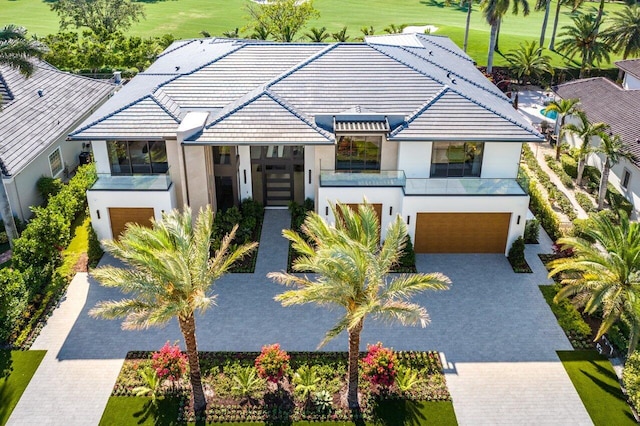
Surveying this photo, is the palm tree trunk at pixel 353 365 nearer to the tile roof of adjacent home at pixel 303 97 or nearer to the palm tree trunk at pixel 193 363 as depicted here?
the palm tree trunk at pixel 193 363

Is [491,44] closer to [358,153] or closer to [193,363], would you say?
[358,153]

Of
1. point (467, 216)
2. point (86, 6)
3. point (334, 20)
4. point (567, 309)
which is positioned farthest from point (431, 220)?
point (334, 20)

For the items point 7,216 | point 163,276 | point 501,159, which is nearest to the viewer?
point 163,276

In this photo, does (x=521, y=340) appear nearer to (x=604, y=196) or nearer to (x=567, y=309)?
(x=567, y=309)

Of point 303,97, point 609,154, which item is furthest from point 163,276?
point 609,154

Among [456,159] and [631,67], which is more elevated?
[631,67]

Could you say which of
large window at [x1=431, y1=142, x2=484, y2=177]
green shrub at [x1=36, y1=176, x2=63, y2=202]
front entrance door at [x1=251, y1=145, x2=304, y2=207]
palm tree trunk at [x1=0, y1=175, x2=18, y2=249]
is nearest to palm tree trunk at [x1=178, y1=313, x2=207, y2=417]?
front entrance door at [x1=251, y1=145, x2=304, y2=207]

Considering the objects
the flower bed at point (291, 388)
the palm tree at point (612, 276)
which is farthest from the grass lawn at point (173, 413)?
the palm tree at point (612, 276)

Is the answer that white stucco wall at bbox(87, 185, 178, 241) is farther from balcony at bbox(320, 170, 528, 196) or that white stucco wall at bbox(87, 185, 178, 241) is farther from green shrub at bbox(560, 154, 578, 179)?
green shrub at bbox(560, 154, 578, 179)
